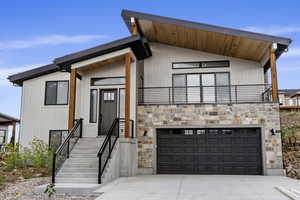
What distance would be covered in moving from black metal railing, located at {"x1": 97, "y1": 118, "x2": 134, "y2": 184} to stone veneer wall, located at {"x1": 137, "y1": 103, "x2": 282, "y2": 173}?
33.7 inches

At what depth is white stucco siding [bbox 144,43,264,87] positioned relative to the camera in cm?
1334

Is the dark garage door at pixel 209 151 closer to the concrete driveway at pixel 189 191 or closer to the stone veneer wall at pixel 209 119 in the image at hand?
the stone veneer wall at pixel 209 119

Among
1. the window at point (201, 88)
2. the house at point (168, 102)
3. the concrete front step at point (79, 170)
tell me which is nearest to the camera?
the concrete front step at point (79, 170)

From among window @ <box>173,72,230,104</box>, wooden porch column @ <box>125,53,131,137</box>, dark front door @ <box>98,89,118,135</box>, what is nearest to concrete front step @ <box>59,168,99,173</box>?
wooden porch column @ <box>125,53,131,137</box>

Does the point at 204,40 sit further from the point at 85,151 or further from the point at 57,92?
the point at 57,92

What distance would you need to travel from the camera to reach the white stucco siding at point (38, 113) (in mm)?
13961

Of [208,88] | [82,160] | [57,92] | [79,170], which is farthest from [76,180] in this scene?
[208,88]

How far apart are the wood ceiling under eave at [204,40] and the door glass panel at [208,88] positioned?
1.24 meters

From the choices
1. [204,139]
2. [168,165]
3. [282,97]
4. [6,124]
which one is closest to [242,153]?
[204,139]

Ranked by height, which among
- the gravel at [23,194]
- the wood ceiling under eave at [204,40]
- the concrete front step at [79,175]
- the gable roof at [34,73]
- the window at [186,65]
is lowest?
the gravel at [23,194]

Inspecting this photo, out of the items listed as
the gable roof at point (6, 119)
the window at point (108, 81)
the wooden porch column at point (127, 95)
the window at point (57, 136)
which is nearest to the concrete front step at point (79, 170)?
the wooden porch column at point (127, 95)

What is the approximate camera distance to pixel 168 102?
1336 cm

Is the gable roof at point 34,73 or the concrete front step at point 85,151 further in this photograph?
the gable roof at point 34,73

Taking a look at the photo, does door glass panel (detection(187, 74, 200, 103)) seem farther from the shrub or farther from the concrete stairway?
the shrub
